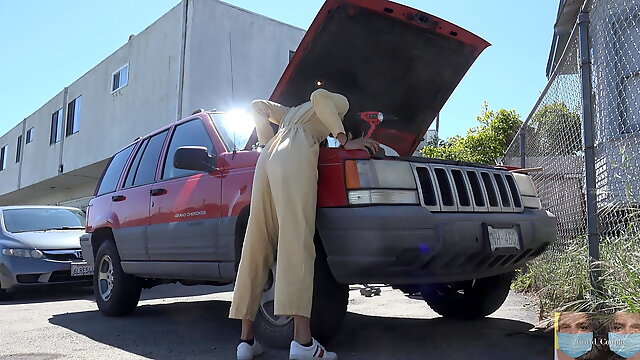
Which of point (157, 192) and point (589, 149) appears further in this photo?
point (157, 192)

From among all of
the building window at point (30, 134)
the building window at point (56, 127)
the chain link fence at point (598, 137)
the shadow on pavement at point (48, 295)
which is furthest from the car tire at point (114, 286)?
the building window at point (30, 134)

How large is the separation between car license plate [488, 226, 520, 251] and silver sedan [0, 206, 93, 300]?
5841mm

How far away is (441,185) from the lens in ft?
10.8

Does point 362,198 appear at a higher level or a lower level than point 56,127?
Result: lower

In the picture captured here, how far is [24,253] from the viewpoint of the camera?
7.18 meters

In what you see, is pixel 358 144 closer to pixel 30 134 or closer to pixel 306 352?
pixel 306 352

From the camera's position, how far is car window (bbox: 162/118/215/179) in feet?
14.3

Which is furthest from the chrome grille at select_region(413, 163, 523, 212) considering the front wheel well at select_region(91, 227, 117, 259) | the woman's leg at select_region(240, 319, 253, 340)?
the front wheel well at select_region(91, 227, 117, 259)

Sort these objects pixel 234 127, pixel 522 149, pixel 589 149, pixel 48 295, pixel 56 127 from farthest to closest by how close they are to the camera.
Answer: pixel 56 127
pixel 48 295
pixel 522 149
pixel 234 127
pixel 589 149

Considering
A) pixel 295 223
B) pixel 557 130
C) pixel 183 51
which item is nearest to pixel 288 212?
pixel 295 223

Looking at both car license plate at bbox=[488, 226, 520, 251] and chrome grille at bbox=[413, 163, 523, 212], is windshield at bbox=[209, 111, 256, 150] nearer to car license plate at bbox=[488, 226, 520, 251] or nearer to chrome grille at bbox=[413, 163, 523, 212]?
chrome grille at bbox=[413, 163, 523, 212]

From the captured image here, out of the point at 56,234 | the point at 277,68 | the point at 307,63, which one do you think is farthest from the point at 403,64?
the point at 277,68

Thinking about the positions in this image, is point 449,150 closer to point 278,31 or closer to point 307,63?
point 278,31

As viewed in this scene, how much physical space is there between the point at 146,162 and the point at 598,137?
414cm
